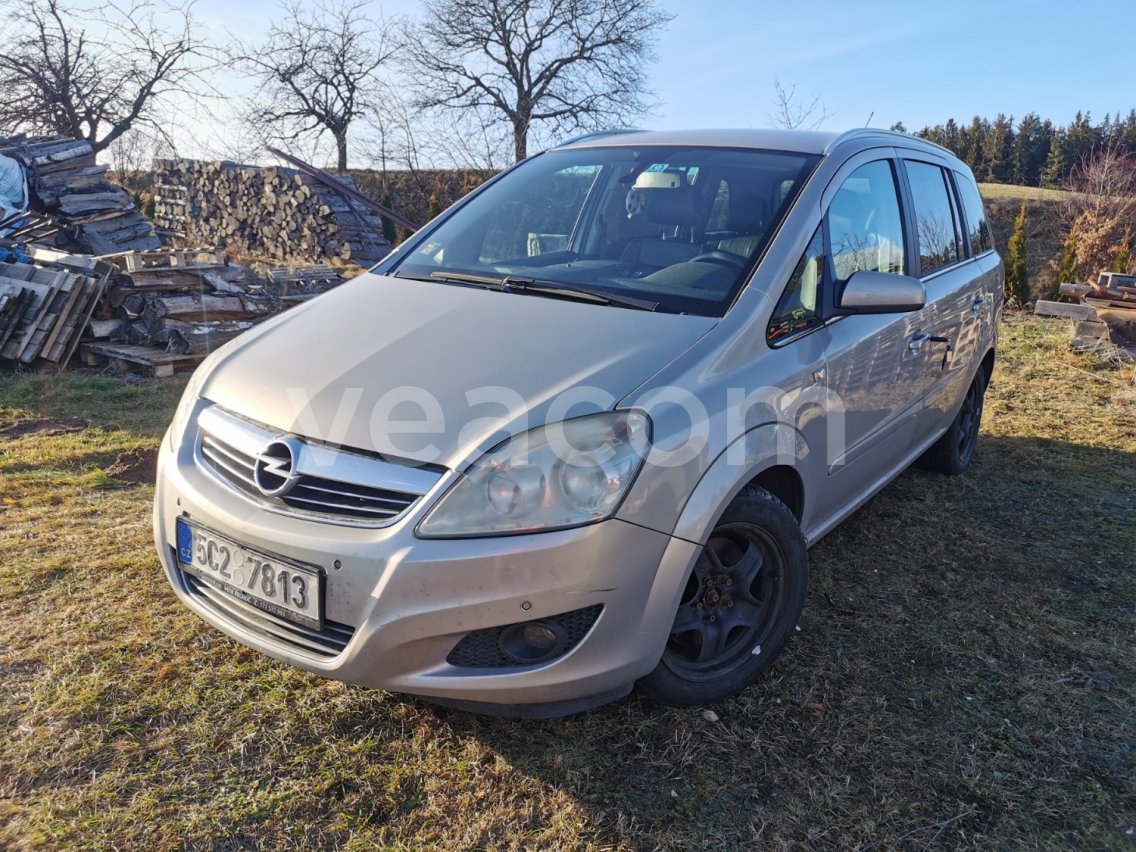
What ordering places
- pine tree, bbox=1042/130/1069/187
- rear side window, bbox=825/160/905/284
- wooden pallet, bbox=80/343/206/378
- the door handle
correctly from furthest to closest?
pine tree, bbox=1042/130/1069/187
wooden pallet, bbox=80/343/206/378
the door handle
rear side window, bbox=825/160/905/284

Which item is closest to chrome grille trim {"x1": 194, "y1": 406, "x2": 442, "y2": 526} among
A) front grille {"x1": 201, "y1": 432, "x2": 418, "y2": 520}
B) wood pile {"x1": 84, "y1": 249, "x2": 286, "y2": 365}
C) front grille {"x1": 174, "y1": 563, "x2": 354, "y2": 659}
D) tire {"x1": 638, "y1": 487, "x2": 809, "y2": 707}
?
front grille {"x1": 201, "y1": 432, "x2": 418, "y2": 520}

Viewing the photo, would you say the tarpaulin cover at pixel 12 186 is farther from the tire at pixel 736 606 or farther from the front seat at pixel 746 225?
the tire at pixel 736 606

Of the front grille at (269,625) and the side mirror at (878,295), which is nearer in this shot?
the front grille at (269,625)

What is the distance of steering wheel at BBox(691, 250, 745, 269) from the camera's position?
2.56 metres

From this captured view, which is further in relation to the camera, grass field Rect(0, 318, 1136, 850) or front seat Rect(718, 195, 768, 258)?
front seat Rect(718, 195, 768, 258)

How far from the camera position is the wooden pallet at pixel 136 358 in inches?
273

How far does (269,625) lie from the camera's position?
2098 millimetres

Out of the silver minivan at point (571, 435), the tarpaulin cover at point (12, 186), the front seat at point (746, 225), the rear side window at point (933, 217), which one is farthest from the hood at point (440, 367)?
the tarpaulin cover at point (12, 186)

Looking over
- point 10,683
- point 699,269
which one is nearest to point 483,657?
point 699,269

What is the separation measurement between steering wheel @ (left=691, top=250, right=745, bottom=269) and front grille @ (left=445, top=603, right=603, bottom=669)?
1.23 m

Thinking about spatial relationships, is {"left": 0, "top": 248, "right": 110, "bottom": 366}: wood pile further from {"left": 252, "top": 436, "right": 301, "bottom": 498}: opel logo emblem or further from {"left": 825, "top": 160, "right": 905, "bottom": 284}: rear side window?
{"left": 825, "top": 160, "right": 905, "bottom": 284}: rear side window

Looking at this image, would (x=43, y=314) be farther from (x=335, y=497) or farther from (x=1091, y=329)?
(x=1091, y=329)

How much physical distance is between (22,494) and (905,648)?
4.12 m

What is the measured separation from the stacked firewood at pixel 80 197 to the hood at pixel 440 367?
34.1 feet
